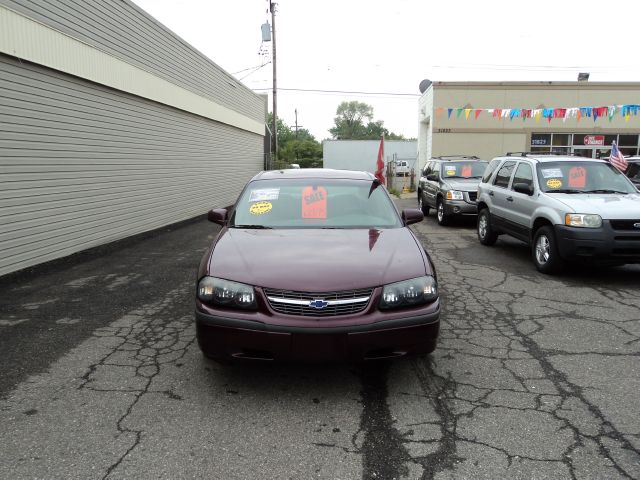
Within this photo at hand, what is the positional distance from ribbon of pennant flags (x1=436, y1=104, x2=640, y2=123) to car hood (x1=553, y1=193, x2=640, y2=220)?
46.6 feet

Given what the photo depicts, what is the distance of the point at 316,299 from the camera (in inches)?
129

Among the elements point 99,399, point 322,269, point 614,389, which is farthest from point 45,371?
point 614,389

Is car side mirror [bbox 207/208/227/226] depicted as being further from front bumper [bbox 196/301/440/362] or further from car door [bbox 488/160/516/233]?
car door [bbox 488/160/516/233]

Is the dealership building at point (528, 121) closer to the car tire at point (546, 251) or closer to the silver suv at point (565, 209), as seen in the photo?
the silver suv at point (565, 209)

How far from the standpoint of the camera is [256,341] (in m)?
3.29

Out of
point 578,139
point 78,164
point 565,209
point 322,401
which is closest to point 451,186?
point 565,209

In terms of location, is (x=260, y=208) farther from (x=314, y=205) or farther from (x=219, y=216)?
(x=219, y=216)

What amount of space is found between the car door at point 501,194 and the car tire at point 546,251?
3.87ft

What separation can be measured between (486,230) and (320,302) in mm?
7287

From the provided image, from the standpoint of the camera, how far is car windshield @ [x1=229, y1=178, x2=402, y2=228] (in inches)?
179

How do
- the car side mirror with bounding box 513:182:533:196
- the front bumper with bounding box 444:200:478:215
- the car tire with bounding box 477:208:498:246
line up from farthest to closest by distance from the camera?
the front bumper with bounding box 444:200:478:215 < the car tire with bounding box 477:208:498:246 < the car side mirror with bounding box 513:182:533:196

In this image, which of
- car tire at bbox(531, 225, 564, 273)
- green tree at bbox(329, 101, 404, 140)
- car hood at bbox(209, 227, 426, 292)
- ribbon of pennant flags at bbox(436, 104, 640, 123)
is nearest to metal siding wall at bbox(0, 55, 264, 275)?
car hood at bbox(209, 227, 426, 292)

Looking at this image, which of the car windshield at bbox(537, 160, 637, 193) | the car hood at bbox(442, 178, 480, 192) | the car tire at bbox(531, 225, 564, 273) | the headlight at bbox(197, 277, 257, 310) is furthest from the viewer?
the car hood at bbox(442, 178, 480, 192)

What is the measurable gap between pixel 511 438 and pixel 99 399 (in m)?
2.73
